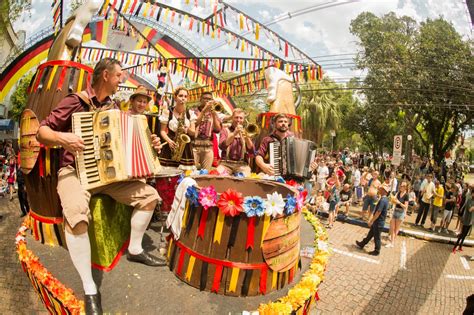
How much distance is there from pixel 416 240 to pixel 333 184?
315 centimetres

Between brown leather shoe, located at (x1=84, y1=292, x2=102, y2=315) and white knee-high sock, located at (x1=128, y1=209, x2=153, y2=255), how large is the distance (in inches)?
24.7

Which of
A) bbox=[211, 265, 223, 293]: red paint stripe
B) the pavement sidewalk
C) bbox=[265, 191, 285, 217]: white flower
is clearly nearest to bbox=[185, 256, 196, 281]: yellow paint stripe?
bbox=[211, 265, 223, 293]: red paint stripe

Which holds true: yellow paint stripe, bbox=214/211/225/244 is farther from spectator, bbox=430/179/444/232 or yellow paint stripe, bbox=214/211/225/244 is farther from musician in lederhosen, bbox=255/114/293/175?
spectator, bbox=430/179/444/232

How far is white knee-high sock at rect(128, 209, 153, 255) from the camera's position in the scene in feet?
9.96

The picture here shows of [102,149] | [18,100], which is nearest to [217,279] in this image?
[102,149]

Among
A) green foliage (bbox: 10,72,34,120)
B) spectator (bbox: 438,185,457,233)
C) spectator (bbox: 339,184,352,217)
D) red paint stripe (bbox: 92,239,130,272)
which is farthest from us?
green foliage (bbox: 10,72,34,120)

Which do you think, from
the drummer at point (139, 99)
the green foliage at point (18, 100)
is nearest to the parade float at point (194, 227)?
the drummer at point (139, 99)

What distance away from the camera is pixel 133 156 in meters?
2.79

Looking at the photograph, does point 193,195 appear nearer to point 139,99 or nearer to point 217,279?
point 217,279

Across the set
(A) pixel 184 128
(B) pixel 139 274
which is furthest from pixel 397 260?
(B) pixel 139 274

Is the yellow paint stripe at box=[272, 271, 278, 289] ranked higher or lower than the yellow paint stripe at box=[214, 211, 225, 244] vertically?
lower

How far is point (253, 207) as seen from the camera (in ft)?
8.79

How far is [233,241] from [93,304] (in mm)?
1234

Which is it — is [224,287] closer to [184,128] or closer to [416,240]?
[184,128]
